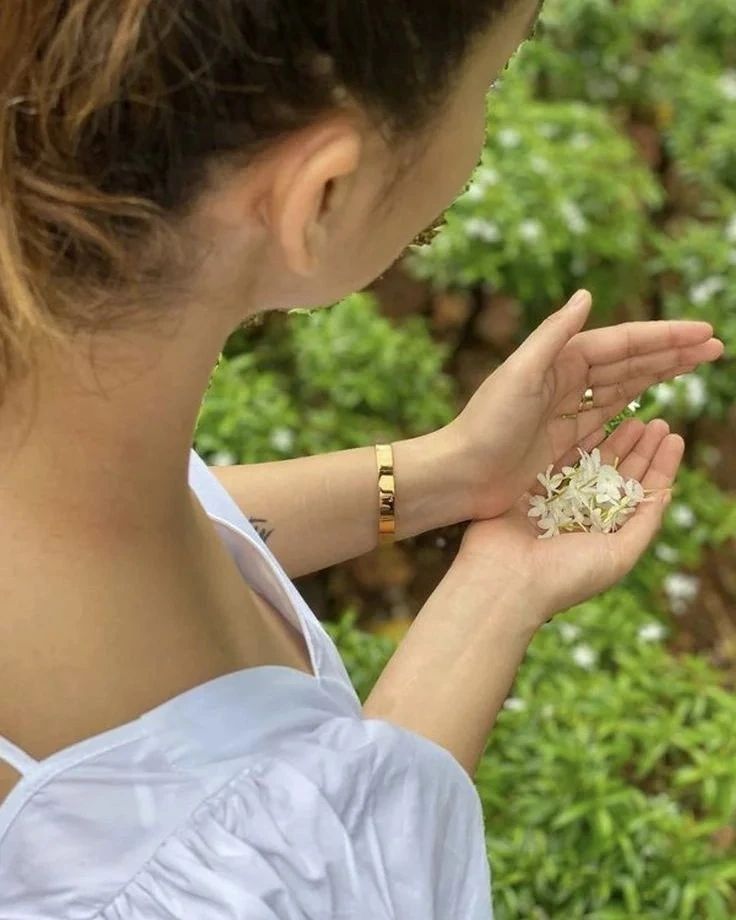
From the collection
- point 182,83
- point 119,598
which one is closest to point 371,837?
point 119,598

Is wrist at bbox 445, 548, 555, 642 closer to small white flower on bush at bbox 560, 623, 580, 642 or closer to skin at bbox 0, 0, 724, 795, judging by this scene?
skin at bbox 0, 0, 724, 795

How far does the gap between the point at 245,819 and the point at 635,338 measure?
0.73 metres

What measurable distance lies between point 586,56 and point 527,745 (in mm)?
1775

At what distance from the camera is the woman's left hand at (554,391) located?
1.30 m

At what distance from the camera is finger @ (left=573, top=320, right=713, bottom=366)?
135 cm

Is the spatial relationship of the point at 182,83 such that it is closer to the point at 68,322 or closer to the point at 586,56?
the point at 68,322

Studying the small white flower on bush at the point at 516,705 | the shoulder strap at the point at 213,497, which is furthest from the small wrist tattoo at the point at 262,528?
the small white flower on bush at the point at 516,705

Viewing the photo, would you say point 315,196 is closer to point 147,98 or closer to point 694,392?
point 147,98

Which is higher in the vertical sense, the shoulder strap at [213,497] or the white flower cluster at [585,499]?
the shoulder strap at [213,497]

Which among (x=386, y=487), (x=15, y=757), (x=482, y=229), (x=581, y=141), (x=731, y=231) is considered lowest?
(x=731, y=231)

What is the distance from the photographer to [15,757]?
823 millimetres

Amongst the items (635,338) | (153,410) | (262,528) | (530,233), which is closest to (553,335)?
(635,338)

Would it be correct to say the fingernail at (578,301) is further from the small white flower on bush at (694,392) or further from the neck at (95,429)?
the small white flower on bush at (694,392)

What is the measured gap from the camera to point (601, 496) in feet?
4.42
